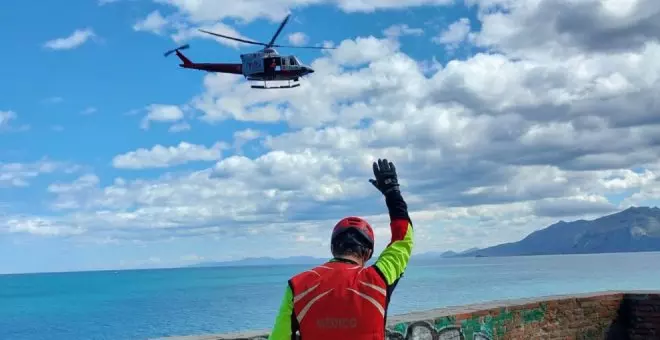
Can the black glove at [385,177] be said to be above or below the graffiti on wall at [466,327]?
above

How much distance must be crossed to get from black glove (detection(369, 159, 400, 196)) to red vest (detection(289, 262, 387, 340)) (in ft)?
1.39

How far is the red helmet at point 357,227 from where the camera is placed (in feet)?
8.83

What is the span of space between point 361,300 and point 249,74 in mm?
27450

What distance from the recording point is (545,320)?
28.7 ft

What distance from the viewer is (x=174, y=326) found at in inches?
2076

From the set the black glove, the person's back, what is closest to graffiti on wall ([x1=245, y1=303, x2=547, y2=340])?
the black glove

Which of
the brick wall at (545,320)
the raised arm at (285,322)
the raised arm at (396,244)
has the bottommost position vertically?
the brick wall at (545,320)

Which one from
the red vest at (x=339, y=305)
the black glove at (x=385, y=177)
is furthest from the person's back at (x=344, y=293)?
the black glove at (x=385, y=177)

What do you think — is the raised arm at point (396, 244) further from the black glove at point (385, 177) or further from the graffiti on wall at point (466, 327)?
the graffiti on wall at point (466, 327)

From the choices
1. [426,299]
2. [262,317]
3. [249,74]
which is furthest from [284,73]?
[426,299]

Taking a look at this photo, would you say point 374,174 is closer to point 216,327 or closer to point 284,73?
point 284,73

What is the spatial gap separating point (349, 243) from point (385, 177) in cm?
36

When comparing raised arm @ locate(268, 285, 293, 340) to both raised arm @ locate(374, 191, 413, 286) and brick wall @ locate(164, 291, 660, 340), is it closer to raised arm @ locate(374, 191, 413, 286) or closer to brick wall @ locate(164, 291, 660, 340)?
raised arm @ locate(374, 191, 413, 286)

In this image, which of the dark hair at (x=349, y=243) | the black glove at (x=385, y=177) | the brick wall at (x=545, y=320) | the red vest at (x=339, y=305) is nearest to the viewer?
the red vest at (x=339, y=305)
